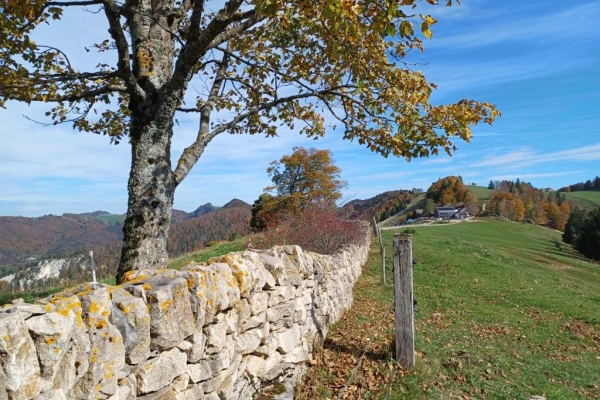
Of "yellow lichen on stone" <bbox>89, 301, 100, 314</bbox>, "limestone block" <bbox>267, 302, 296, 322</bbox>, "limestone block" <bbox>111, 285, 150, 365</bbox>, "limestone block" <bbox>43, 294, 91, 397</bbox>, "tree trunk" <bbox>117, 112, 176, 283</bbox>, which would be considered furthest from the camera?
"tree trunk" <bbox>117, 112, 176, 283</bbox>

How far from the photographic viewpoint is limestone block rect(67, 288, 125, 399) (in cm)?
248

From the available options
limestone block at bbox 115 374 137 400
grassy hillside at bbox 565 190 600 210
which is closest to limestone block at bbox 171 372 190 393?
limestone block at bbox 115 374 137 400

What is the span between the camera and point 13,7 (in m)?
5.51

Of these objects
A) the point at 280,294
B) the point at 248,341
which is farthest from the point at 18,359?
the point at 280,294

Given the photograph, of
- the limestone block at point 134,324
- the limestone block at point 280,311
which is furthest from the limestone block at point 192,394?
the limestone block at point 280,311

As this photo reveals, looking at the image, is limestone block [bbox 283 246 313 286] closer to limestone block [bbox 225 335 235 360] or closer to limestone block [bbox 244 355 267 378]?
limestone block [bbox 244 355 267 378]

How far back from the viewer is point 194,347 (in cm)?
368

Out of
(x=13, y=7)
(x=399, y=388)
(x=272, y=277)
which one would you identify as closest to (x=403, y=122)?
(x=272, y=277)

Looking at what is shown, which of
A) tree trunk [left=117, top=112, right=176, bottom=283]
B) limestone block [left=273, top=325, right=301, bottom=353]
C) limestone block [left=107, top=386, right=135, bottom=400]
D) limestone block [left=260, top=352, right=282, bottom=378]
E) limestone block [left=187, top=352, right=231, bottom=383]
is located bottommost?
limestone block [left=260, top=352, right=282, bottom=378]

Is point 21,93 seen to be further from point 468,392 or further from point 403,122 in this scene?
point 468,392

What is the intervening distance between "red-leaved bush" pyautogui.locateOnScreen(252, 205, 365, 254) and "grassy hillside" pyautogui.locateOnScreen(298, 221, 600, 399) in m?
1.85

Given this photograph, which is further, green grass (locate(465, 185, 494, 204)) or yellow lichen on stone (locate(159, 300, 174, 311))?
green grass (locate(465, 185, 494, 204))

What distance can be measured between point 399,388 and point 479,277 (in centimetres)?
1540

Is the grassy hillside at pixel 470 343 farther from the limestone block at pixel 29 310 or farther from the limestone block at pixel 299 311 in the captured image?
the limestone block at pixel 29 310
